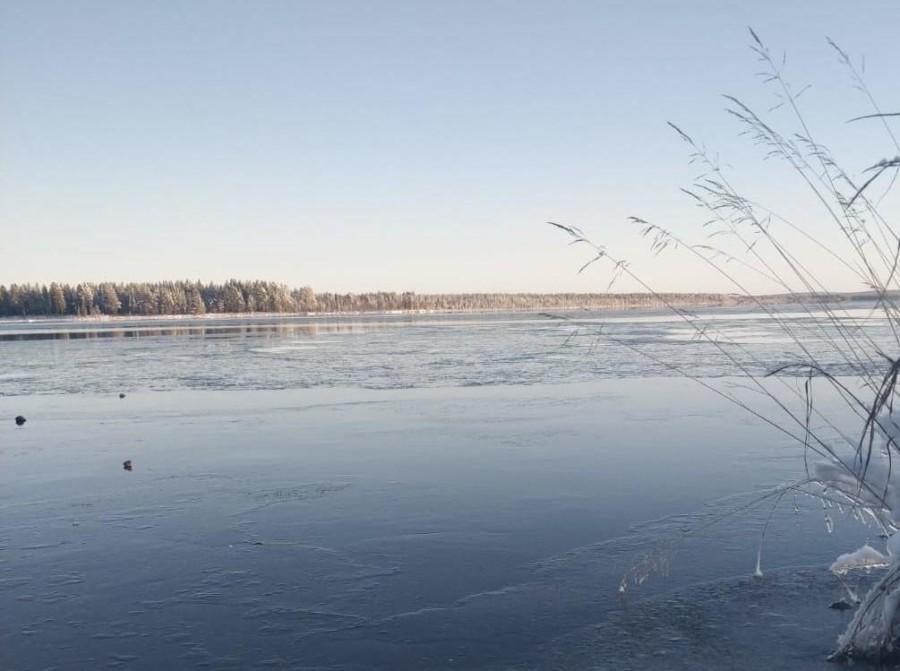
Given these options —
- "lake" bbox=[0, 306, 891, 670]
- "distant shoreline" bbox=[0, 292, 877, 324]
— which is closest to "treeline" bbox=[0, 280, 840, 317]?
"distant shoreline" bbox=[0, 292, 877, 324]

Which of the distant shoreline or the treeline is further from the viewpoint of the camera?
the treeline

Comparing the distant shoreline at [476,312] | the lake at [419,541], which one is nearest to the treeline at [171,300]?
the distant shoreline at [476,312]

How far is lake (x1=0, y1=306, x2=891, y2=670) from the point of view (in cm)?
388

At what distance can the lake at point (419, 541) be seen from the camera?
3.88 meters

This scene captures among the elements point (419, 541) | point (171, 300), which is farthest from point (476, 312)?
point (419, 541)

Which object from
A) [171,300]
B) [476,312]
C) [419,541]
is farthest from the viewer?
[476,312]

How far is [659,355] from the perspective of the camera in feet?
70.1

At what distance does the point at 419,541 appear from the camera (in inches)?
221

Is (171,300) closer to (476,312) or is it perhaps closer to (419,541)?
(476,312)

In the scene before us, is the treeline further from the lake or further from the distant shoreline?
the lake

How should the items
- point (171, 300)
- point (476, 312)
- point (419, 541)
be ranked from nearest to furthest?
point (419, 541)
point (171, 300)
point (476, 312)

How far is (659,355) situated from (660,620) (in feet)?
59.3

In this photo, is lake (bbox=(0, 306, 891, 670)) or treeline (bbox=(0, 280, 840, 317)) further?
treeline (bbox=(0, 280, 840, 317))

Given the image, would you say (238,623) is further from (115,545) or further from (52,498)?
(52,498)
